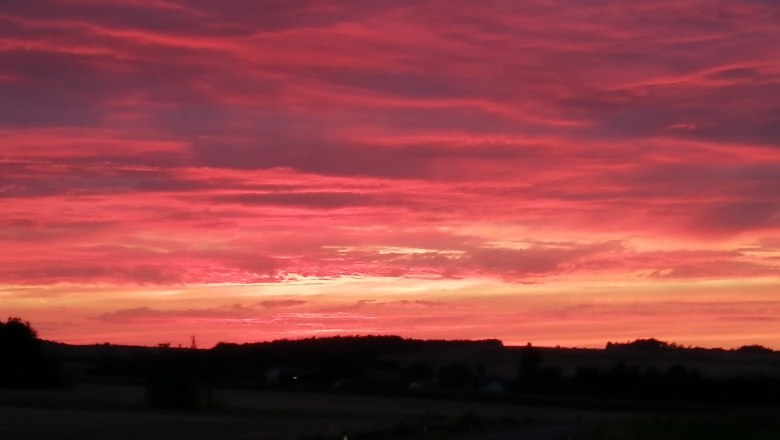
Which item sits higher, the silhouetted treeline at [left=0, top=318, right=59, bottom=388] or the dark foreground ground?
the silhouetted treeline at [left=0, top=318, right=59, bottom=388]

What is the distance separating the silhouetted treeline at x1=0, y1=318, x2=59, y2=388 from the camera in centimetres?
9944

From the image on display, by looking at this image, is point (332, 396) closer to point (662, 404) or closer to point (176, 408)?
point (176, 408)

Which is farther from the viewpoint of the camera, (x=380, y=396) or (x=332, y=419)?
(x=380, y=396)

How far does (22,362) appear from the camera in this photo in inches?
3967

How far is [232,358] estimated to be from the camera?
137 m

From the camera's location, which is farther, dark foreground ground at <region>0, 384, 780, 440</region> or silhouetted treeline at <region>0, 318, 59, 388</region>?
silhouetted treeline at <region>0, 318, 59, 388</region>

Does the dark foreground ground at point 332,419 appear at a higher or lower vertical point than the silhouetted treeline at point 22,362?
lower

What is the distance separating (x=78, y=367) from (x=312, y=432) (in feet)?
265

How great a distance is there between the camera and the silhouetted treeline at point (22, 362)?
99438 mm

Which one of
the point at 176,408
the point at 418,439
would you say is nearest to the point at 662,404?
the point at 176,408

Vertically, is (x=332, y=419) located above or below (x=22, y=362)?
below

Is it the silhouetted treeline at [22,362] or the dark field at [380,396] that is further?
the silhouetted treeline at [22,362]

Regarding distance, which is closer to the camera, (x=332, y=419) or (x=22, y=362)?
(x=332, y=419)

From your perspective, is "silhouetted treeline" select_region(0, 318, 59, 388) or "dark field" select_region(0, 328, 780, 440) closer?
"dark field" select_region(0, 328, 780, 440)
